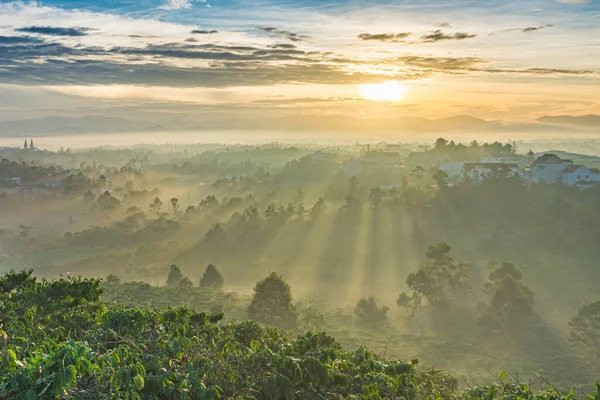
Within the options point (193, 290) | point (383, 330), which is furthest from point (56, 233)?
point (383, 330)

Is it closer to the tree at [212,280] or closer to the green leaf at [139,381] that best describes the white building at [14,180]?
the tree at [212,280]

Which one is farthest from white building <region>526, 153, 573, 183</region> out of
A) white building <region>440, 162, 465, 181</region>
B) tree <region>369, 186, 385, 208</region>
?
tree <region>369, 186, 385, 208</region>

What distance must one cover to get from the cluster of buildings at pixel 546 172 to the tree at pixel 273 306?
60.3 m

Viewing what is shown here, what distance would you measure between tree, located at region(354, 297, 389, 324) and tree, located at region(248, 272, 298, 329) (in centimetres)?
765

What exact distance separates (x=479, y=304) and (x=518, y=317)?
474 centimetres

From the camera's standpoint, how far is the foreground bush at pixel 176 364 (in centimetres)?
686

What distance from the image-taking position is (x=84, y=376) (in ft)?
26.5

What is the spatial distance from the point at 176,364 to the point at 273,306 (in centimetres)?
2686

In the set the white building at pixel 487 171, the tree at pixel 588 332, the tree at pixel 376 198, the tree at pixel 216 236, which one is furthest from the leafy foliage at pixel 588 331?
the white building at pixel 487 171

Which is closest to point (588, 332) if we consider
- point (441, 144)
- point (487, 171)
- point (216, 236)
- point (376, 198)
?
point (376, 198)

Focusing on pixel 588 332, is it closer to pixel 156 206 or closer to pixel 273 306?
pixel 273 306

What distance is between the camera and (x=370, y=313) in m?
42.0

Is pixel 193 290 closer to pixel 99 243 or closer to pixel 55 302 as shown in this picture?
pixel 55 302

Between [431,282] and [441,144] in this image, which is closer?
[431,282]
